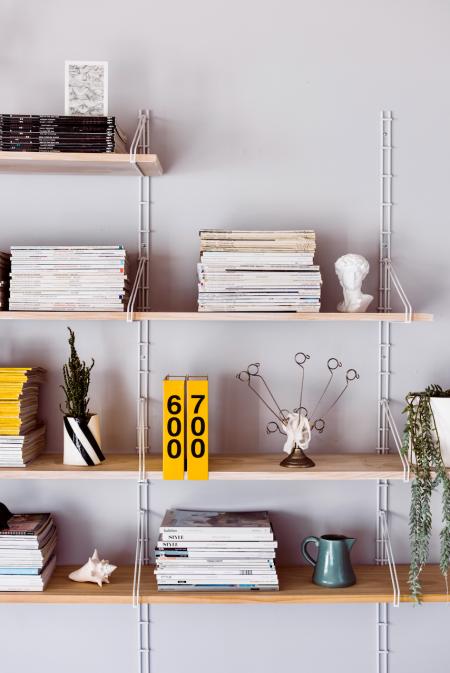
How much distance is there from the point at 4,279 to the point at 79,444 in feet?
1.55

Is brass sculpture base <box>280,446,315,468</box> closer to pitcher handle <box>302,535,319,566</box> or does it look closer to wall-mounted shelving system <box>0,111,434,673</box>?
wall-mounted shelving system <box>0,111,434,673</box>

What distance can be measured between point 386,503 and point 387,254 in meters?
0.71

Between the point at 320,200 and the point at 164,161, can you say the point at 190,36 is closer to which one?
the point at 164,161

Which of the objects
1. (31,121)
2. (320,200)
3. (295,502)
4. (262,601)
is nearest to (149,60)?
(31,121)

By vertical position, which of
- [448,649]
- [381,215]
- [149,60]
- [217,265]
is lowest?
[448,649]

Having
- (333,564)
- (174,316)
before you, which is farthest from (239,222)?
(333,564)

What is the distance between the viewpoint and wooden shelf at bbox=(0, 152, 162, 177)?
1.76 m

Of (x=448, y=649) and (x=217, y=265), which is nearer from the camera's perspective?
(x=217, y=265)

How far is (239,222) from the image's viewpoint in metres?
2.02

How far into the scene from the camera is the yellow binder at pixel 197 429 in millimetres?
1782

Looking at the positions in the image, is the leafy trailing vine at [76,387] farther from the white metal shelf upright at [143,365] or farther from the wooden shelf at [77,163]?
the wooden shelf at [77,163]

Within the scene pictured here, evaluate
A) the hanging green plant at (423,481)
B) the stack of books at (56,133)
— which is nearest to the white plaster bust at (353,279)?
the hanging green plant at (423,481)

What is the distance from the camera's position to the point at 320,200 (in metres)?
2.03

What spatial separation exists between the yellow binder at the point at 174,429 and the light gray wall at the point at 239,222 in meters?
0.24
